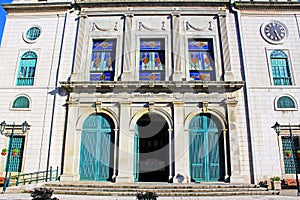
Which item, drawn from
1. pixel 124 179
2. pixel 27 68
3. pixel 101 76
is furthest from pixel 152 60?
pixel 27 68

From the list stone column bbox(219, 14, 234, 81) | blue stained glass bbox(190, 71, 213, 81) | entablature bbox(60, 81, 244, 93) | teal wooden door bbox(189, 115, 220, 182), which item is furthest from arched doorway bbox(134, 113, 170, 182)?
stone column bbox(219, 14, 234, 81)

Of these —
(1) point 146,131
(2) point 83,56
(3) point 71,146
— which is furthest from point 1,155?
(1) point 146,131

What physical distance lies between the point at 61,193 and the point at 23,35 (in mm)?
8829

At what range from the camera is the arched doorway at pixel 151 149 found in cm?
1180

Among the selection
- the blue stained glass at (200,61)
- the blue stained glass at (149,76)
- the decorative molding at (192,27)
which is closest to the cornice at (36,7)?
the blue stained glass at (149,76)

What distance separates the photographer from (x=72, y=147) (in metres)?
11.3

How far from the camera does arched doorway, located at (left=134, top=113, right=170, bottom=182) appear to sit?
1180cm

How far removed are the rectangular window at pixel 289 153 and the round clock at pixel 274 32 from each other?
4991 mm

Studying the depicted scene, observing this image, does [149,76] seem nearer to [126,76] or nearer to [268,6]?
[126,76]

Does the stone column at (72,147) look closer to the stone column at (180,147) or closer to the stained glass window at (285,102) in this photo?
the stone column at (180,147)

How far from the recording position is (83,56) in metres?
12.7

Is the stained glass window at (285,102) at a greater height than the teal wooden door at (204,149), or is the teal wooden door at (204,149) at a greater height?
the stained glass window at (285,102)

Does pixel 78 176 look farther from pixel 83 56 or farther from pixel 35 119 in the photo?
pixel 83 56

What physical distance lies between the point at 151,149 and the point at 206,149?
5507 millimetres
